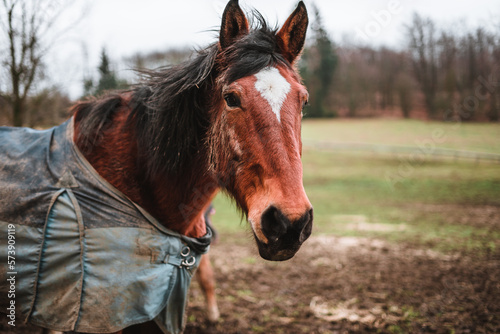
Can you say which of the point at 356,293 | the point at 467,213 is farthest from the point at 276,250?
the point at 467,213

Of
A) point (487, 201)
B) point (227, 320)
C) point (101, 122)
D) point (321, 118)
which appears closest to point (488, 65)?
point (487, 201)

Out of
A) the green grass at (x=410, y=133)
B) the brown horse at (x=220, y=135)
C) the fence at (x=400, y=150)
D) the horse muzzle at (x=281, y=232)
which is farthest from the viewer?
the fence at (x=400, y=150)

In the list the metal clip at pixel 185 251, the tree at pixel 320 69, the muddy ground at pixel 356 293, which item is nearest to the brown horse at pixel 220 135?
the metal clip at pixel 185 251

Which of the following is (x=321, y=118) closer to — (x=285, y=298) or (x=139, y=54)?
(x=139, y=54)

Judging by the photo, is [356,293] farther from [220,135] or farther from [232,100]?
[232,100]

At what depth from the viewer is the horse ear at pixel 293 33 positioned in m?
2.19

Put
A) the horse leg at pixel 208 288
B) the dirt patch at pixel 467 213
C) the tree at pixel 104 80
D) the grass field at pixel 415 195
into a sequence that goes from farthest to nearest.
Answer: the dirt patch at pixel 467 213
the grass field at pixel 415 195
the tree at pixel 104 80
the horse leg at pixel 208 288

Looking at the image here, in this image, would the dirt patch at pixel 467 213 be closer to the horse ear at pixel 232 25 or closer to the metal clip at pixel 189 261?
the metal clip at pixel 189 261

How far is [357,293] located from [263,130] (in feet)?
12.3

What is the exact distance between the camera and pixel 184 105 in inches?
87.0

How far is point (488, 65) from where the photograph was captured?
8797 mm

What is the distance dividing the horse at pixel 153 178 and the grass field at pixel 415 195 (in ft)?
1.85

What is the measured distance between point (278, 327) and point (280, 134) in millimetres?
2955

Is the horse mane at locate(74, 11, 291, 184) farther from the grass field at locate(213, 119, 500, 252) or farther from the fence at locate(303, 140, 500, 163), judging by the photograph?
the fence at locate(303, 140, 500, 163)
